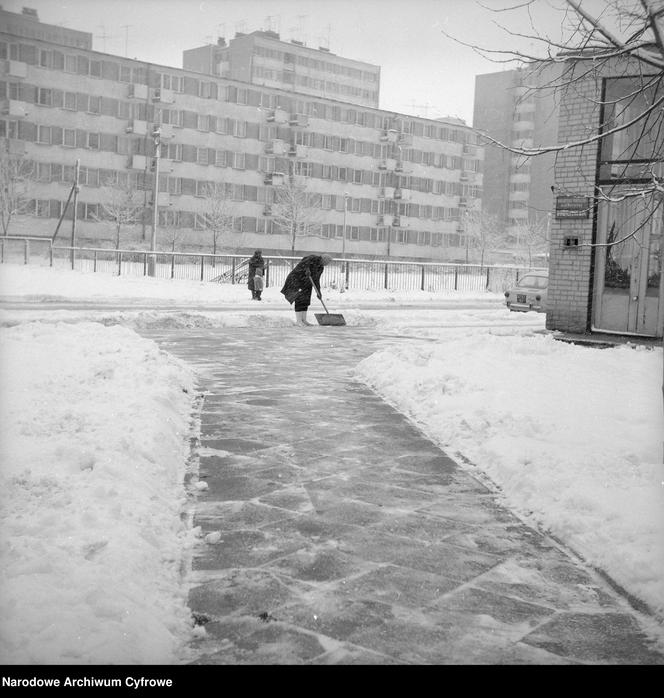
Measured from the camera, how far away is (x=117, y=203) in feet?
191

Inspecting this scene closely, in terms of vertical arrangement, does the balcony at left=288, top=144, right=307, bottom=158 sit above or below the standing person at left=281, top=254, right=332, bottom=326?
above

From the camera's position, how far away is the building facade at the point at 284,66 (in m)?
87.9

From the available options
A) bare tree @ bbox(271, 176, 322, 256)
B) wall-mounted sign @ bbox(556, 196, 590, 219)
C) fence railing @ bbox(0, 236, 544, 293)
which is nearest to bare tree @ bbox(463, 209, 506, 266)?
bare tree @ bbox(271, 176, 322, 256)

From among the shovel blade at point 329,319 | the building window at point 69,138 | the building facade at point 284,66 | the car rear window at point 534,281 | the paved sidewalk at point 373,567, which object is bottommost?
the paved sidewalk at point 373,567

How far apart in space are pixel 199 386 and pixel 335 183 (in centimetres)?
6342

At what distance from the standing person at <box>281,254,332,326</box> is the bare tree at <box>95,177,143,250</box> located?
138 ft

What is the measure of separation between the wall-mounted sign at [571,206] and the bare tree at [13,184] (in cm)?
4373

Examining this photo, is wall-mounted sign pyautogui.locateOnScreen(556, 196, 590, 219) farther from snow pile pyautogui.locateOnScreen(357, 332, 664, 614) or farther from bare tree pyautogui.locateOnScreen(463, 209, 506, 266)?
bare tree pyautogui.locateOnScreen(463, 209, 506, 266)

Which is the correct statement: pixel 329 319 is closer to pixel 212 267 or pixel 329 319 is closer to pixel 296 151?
pixel 212 267

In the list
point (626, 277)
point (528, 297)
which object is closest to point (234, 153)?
point (528, 297)

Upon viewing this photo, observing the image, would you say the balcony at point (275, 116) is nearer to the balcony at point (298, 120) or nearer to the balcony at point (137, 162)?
the balcony at point (298, 120)

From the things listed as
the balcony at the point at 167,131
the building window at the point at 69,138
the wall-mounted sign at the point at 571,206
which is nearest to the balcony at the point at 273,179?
the balcony at the point at 167,131

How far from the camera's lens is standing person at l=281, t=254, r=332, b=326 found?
17.9 m

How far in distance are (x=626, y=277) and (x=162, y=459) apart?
1174 cm
